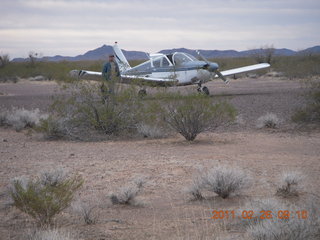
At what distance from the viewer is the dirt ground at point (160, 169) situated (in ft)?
→ 17.5

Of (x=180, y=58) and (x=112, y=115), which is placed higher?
(x=180, y=58)

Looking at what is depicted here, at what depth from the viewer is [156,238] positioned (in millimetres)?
4910

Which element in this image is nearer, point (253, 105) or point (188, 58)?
point (253, 105)

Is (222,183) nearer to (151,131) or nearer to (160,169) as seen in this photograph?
(160,169)

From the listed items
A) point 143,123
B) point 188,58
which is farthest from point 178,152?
point 188,58

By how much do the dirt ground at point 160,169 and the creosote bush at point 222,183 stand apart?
12 centimetres

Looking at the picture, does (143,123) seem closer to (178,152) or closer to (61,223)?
(178,152)

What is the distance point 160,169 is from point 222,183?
2.02 m

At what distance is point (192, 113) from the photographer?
1148 centimetres

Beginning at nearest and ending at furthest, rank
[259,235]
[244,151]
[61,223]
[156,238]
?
[259,235], [156,238], [61,223], [244,151]

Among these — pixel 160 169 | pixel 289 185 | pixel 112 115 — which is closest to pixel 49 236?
pixel 289 185

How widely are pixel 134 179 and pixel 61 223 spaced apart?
2034 millimetres

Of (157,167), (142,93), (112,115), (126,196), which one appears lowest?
(157,167)
